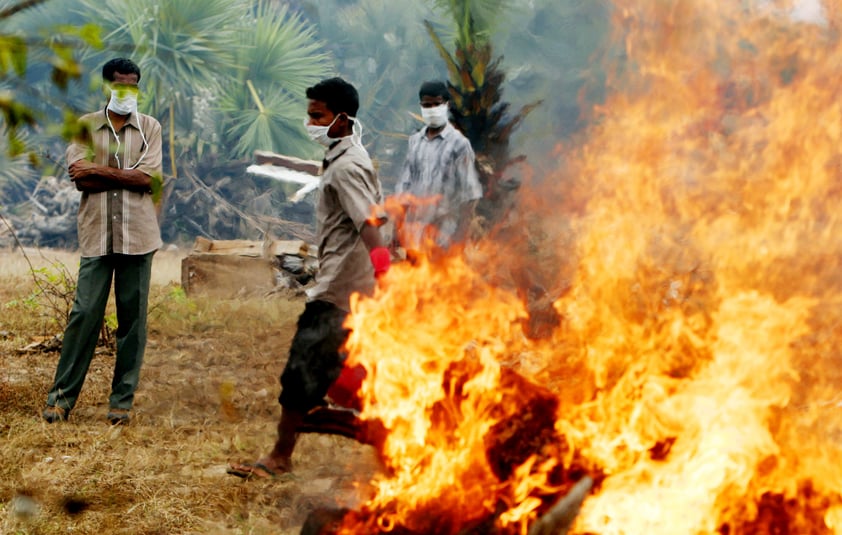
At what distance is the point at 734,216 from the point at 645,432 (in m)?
4.78

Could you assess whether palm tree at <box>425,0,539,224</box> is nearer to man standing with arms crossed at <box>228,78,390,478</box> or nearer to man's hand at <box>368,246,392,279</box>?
man standing with arms crossed at <box>228,78,390,478</box>

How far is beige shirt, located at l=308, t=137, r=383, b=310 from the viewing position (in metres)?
4.36

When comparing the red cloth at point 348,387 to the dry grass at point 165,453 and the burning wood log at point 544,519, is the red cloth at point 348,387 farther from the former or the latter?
the burning wood log at point 544,519

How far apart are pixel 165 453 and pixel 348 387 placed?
4.63 ft

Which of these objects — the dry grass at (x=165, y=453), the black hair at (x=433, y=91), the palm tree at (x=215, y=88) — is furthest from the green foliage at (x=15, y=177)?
the black hair at (x=433, y=91)

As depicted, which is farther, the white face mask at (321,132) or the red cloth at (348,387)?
the white face mask at (321,132)

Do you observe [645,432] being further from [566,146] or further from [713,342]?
[566,146]

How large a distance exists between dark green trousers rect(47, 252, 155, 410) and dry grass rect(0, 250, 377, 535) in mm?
232

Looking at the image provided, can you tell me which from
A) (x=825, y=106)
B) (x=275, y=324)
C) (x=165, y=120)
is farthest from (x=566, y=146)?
(x=825, y=106)

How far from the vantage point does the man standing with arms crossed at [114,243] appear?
5461mm

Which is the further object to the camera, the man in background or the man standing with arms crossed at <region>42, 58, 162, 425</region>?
the man in background

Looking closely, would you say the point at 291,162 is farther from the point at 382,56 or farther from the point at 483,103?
the point at 382,56

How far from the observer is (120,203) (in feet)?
18.1

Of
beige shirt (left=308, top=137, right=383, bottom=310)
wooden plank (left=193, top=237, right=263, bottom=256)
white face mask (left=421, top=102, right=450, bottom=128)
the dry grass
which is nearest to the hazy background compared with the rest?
wooden plank (left=193, top=237, right=263, bottom=256)
